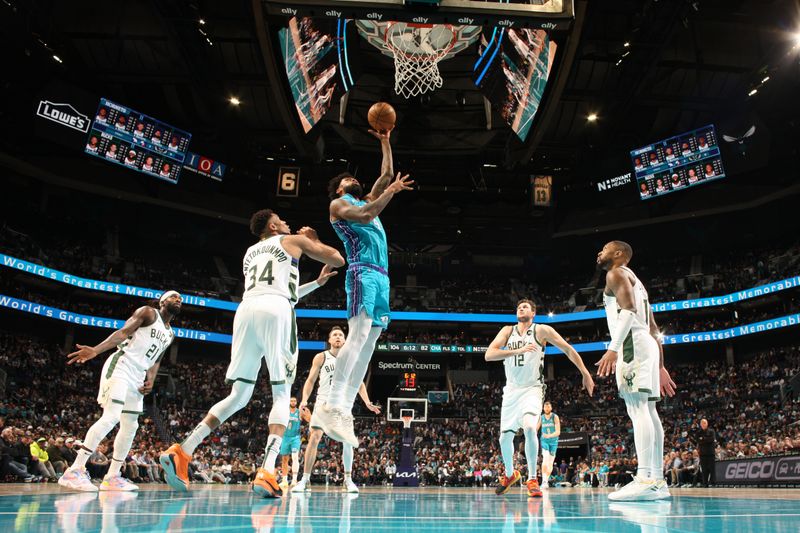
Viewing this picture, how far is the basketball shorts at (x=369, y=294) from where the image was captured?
6020 millimetres

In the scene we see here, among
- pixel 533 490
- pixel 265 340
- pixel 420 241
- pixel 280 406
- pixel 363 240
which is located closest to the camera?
pixel 265 340

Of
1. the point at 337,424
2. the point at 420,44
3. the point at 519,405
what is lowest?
the point at 337,424

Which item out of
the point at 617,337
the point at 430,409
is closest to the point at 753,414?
the point at 430,409

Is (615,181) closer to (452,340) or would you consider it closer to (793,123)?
(793,123)

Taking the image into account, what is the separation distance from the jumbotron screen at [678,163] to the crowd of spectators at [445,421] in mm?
10395

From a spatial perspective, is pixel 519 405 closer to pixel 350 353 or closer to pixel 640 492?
pixel 640 492

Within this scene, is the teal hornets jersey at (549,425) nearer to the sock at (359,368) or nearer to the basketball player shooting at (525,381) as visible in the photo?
the basketball player shooting at (525,381)

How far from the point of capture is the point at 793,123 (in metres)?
29.2

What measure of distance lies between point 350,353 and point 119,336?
10.5 feet

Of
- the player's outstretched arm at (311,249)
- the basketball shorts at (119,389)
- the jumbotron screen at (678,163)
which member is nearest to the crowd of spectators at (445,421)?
the jumbotron screen at (678,163)

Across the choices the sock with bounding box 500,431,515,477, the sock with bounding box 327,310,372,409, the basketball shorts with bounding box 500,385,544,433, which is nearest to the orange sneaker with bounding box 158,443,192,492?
the sock with bounding box 327,310,372,409

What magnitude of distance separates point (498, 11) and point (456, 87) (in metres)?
Answer: 17.1

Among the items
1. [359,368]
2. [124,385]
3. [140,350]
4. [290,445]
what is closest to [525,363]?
[359,368]

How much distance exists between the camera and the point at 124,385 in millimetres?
7758
